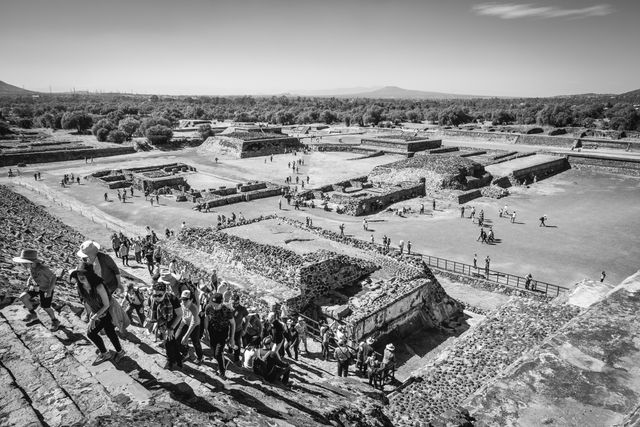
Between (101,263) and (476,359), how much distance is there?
781cm

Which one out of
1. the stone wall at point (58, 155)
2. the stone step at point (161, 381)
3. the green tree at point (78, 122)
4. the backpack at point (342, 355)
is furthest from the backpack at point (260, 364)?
the green tree at point (78, 122)

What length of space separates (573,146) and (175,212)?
50.0 metres

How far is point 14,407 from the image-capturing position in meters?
3.92

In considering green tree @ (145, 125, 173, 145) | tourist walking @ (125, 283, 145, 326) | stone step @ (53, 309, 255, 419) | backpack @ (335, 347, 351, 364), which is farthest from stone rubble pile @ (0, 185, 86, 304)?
green tree @ (145, 125, 173, 145)

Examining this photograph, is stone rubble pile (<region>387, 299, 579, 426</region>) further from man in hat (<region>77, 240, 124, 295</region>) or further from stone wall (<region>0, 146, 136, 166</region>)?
stone wall (<region>0, 146, 136, 166</region>)

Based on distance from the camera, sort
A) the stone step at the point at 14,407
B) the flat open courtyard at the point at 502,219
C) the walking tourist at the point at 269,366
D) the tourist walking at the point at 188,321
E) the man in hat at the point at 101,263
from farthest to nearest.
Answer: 1. the flat open courtyard at the point at 502,219
2. the walking tourist at the point at 269,366
3. the tourist walking at the point at 188,321
4. the man in hat at the point at 101,263
5. the stone step at the point at 14,407

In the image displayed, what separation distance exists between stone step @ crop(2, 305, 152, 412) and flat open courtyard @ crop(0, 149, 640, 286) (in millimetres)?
10196

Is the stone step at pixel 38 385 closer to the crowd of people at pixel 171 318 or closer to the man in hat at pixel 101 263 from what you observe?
the crowd of people at pixel 171 318

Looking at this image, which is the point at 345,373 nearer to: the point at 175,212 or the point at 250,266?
the point at 250,266

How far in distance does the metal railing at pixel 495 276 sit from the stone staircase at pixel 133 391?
1232cm

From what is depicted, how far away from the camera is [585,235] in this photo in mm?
23328

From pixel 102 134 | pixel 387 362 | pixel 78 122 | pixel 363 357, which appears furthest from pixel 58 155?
pixel 387 362

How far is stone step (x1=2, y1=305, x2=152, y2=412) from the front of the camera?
424 cm

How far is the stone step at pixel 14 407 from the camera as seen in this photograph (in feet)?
12.2
